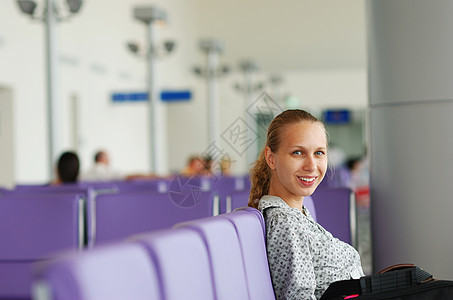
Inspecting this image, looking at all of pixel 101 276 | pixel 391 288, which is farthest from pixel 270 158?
pixel 101 276

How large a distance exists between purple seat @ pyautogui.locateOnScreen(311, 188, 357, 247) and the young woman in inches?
51.4

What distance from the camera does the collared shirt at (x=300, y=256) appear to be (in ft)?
6.85

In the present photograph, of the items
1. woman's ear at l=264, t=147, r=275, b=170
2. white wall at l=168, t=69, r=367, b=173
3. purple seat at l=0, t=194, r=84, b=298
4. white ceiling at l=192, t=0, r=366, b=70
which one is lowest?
purple seat at l=0, t=194, r=84, b=298

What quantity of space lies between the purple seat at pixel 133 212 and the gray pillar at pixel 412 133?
974mm

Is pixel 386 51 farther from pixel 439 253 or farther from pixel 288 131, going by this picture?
pixel 288 131

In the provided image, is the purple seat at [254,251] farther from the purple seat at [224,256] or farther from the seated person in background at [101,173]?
the seated person in background at [101,173]

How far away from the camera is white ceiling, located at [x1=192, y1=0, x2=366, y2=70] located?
90.1 feet

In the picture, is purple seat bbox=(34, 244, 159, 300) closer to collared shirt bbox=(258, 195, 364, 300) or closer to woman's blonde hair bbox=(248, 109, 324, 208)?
collared shirt bbox=(258, 195, 364, 300)

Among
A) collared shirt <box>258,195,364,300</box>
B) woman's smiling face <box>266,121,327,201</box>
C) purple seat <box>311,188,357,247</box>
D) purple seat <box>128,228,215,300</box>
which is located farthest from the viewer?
purple seat <box>311,188,357,247</box>

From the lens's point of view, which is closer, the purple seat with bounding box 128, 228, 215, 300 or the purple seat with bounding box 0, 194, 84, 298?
the purple seat with bounding box 128, 228, 215, 300

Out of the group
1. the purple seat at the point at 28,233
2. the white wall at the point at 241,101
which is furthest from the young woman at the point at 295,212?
the white wall at the point at 241,101

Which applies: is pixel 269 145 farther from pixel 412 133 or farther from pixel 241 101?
pixel 241 101

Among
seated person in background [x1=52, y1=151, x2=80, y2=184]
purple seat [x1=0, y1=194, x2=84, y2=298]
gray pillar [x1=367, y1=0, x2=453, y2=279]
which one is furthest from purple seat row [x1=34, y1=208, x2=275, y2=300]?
seated person in background [x1=52, y1=151, x2=80, y2=184]

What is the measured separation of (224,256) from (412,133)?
84.3 inches
